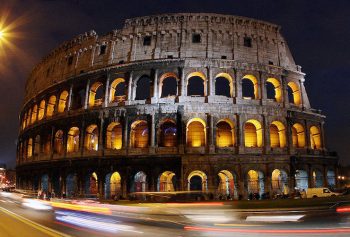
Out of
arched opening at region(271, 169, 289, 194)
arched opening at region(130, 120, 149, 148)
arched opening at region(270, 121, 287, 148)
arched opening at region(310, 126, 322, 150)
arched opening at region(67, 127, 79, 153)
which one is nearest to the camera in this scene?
arched opening at region(271, 169, 289, 194)

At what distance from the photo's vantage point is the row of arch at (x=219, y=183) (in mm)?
24938

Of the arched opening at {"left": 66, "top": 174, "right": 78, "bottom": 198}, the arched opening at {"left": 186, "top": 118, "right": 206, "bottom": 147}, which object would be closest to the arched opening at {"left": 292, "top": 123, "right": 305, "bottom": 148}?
the arched opening at {"left": 186, "top": 118, "right": 206, "bottom": 147}

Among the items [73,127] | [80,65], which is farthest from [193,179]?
[80,65]

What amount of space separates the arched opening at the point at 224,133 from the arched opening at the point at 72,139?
46.2 ft

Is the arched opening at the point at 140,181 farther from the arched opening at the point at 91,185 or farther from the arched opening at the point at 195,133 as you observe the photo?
the arched opening at the point at 195,133

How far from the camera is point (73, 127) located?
2967cm

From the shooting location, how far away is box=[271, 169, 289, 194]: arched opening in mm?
25703

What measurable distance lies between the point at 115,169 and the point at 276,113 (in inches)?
590

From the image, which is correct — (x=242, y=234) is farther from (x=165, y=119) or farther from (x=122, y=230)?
(x=165, y=119)

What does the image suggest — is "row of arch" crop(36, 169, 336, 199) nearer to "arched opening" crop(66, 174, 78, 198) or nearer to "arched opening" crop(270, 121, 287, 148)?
"arched opening" crop(66, 174, 78, 198)

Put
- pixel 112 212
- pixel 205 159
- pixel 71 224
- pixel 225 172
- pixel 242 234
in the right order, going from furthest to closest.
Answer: pixel 225 172 → pixel 205 159 → pixel 112 212 → pixel 71 224 → pixel 242 234

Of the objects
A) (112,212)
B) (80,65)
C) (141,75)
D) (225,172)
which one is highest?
(80,65)

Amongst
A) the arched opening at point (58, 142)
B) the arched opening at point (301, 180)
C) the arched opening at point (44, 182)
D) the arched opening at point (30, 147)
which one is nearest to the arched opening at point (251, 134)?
the arched opening at point (301, 180)

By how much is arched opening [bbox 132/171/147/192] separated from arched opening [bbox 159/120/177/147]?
334 centimetres
